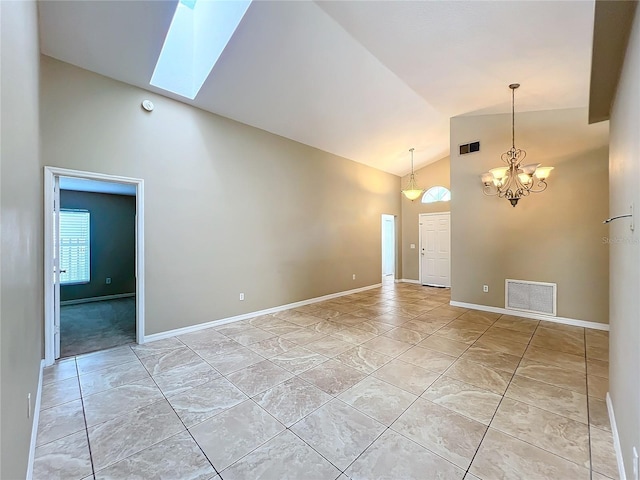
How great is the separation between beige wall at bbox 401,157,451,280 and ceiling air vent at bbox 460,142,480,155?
230cm

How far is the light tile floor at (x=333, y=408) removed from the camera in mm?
1688

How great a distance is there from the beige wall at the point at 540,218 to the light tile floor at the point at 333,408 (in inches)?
39.0

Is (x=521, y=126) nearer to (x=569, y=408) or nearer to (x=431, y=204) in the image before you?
(x=431, y=204)

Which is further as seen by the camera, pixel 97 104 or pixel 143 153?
pixel 143 153

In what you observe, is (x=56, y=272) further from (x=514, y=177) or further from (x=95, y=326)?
(x=514, y=177)

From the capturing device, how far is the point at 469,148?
530 centimetres

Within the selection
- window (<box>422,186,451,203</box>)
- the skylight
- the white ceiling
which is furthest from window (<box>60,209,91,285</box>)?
window (<box>422,186,451,203</box>)

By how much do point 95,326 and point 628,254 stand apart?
246 inches

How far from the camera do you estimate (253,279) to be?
478cm

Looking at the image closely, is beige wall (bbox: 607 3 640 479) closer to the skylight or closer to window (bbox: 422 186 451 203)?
the skylight

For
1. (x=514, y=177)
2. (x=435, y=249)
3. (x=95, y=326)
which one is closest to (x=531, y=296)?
(x=514, y=177)

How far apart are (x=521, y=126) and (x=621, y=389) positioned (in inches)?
182

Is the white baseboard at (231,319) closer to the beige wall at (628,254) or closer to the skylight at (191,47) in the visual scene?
the skylight at (191,47)

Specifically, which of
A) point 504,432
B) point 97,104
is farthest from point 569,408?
point 97,104
